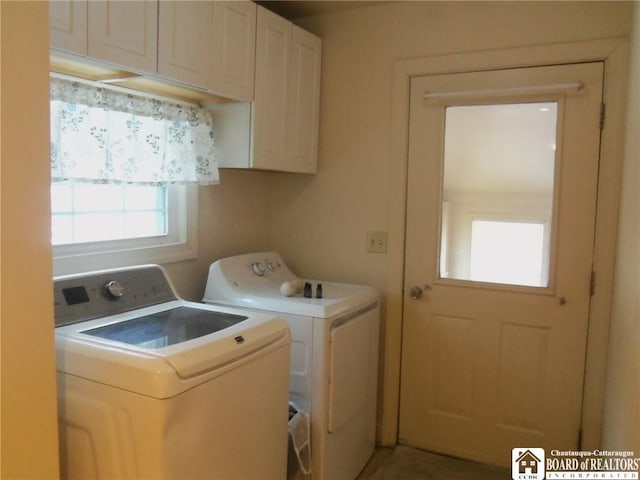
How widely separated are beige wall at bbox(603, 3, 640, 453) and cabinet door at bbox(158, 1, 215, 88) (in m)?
1.69

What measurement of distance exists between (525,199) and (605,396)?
3.28 feet

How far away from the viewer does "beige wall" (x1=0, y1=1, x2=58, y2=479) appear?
44.6 inches

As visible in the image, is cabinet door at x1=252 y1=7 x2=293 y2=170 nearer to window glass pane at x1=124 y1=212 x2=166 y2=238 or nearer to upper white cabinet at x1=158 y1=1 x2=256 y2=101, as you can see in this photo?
upper white cabinet at x1=158 y1=1 x2=256 y2=101

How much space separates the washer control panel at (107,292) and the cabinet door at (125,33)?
0.76 meters

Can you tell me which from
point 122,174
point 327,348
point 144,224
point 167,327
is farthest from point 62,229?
point 327,348

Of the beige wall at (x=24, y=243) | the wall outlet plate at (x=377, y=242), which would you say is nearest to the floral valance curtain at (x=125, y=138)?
the beige wall at (x=24, y=243)

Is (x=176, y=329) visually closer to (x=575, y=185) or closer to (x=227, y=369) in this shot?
(x=227, y=369)

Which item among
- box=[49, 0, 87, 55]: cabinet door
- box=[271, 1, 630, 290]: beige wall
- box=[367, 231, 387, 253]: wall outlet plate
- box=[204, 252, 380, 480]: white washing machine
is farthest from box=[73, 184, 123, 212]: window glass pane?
box=[367, 231, 387, 253]: wall outlet plate

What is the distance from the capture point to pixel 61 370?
152 centimetres

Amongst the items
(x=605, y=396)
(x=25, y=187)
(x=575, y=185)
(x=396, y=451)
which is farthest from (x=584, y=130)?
(x=25, y=187)

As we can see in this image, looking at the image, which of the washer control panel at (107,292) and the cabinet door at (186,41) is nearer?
the washer control panel at (107,292)

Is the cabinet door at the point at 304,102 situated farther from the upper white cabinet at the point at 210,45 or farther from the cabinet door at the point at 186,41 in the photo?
the cabinet door at the point at 186,41

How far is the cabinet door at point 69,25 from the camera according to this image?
5.02 feet

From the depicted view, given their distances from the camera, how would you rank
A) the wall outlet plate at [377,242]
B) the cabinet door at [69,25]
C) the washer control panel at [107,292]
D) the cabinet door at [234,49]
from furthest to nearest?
the wall outlet plate at [377,242]
the cabinet door at [234,49]
the washer control panel at [107,292]
the cabinet door at [69,25]
